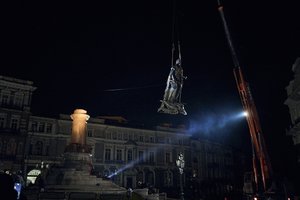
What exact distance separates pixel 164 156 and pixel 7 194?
186ft

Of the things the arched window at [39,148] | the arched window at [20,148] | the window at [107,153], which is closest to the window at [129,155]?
the window at [107,153]

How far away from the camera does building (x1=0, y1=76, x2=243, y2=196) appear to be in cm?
4097

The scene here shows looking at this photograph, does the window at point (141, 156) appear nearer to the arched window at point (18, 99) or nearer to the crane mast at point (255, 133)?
the arched window at point (18, 99)

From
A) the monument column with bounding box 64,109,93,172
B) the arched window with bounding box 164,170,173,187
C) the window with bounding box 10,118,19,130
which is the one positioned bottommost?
the arched window with bounding box 164,170,173,187

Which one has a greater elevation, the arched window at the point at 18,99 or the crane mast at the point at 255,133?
the arched window at the point at 18,99

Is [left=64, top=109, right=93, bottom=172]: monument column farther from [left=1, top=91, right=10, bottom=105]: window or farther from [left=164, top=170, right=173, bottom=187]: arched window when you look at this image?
[left=164, top=170, right=173, bottom=187]: arched window

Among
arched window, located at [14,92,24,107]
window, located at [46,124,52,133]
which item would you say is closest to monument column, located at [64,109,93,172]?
arched window, located at [14,92,24,107]

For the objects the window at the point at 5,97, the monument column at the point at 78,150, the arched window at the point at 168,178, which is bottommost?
the arched window at the point at 168,178

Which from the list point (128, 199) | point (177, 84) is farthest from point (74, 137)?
point (177, 84)

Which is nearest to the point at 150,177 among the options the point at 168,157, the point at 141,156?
the point at 141,156

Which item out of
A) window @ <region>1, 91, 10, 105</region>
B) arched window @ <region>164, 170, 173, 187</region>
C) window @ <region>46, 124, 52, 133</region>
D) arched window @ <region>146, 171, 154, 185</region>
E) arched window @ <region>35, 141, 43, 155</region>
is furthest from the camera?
arched window @ <region>164, 170, 173, 187</region>

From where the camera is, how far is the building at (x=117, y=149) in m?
41.0

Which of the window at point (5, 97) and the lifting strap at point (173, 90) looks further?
the window at point (5, 97)

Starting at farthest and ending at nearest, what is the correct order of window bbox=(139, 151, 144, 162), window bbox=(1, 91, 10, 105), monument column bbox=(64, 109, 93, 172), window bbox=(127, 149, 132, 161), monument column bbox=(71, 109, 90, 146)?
window bbox=(139, 151, 144, 162), window bbox=(127, 149, 132, 161), window bbox=(1, 91, 10, 105), monument column bbox=(71, 109, 90, 146), monument column bbox=(64, 109, 93, 172)
